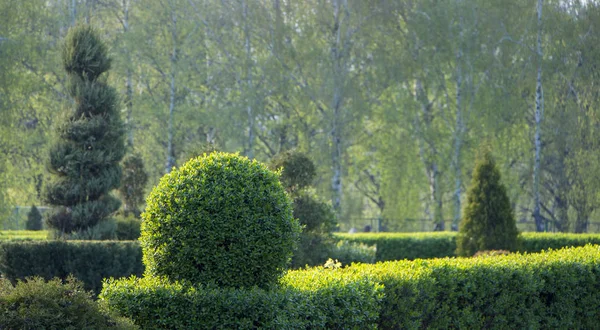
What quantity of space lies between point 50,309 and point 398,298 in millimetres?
3118

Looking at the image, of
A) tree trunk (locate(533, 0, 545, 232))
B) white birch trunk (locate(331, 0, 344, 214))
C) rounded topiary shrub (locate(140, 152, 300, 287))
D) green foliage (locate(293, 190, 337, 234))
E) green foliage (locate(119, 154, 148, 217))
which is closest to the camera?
rounded topiary shrub (locate(140, 152, 300, 287))

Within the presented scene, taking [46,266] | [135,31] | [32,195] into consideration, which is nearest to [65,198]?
[46,266]

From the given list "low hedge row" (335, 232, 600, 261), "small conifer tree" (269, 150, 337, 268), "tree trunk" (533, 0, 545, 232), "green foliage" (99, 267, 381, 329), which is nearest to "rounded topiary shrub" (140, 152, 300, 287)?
"green foliage" (99, 267, 381, 329)

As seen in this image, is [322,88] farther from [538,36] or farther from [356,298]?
[356,298]

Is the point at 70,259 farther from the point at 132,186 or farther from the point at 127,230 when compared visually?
the point at 132,186

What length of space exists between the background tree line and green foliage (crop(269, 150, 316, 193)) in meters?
12.1

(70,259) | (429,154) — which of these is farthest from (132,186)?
(429,154)

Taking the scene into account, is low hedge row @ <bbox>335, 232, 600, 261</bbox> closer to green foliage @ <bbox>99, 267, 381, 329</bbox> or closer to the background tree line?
the background tree line

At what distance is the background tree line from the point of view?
26406 millimetres

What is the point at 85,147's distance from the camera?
47.9ft

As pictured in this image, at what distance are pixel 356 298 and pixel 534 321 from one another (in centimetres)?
304

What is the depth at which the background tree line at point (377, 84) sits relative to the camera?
26406 mm

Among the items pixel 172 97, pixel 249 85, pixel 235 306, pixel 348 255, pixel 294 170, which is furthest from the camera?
pixel 249 85

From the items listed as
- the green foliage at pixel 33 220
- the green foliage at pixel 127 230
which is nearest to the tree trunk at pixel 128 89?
the green foliage at pixel 33 220
